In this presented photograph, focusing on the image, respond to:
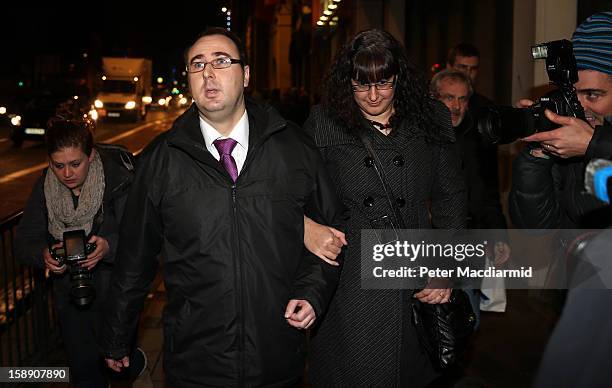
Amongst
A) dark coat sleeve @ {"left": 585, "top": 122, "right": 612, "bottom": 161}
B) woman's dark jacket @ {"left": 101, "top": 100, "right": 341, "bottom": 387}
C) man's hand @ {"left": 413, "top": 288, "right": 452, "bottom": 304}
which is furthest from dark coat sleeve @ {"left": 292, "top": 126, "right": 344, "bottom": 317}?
dark coat sleeve @ {"left": 585, "top": 122, "right": 612, "bottom": 161}

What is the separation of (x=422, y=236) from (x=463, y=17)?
10231mm

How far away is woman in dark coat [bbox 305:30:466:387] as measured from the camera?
12.8 feet

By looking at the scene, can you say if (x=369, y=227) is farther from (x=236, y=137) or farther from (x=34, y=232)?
(x=34, y=232)

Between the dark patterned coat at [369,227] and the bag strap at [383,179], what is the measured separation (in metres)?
0.02

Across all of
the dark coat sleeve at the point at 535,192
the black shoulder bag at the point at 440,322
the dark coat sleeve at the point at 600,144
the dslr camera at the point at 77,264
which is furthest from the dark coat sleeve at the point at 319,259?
the dslr camera at the point at 77,264

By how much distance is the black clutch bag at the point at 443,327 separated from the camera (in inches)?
149

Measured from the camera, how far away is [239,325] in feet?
10.9

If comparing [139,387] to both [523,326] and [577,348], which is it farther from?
[577,348]

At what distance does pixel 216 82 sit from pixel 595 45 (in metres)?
1.69

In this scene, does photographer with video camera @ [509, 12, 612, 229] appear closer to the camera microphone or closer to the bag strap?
the bag strap

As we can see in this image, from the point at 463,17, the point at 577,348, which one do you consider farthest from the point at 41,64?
the point at 577,348

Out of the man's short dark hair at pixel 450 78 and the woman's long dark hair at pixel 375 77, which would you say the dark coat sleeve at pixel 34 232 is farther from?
the man's short dark hair at pixel 450 78

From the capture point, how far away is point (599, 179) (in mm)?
1535

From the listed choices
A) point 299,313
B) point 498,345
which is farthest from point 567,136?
point 498,345
